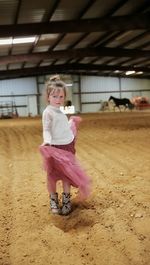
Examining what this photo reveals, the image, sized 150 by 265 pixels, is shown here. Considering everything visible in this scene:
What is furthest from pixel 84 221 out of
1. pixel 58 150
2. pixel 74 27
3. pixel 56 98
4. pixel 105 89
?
pixel 105 89

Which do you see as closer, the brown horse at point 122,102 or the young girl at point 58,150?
the young girl at point 58,150

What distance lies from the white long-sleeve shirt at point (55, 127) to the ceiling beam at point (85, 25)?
9.79 m

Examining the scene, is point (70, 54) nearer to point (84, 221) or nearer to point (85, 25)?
point (85, 25)

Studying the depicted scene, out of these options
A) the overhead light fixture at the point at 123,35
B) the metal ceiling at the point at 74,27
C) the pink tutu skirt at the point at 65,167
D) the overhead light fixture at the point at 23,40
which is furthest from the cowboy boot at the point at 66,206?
the overhead light fixture at the point at 123,35

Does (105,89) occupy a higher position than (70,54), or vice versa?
(70,54)

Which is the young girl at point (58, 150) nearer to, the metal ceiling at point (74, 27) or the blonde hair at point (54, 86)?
the blonde hair at point (54, 86)

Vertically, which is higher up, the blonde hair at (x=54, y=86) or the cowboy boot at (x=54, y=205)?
the blonde hair at (x=54, y=86)

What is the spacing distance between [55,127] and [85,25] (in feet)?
34.0

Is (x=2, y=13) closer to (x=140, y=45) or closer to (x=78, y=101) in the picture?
(x=140, y=45)

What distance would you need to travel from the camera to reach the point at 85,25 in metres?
13.2

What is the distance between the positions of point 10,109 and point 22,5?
22.1m

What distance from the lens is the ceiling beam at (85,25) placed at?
502 inches

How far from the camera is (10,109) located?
107 feet

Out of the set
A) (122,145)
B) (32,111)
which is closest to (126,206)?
(122,145)
